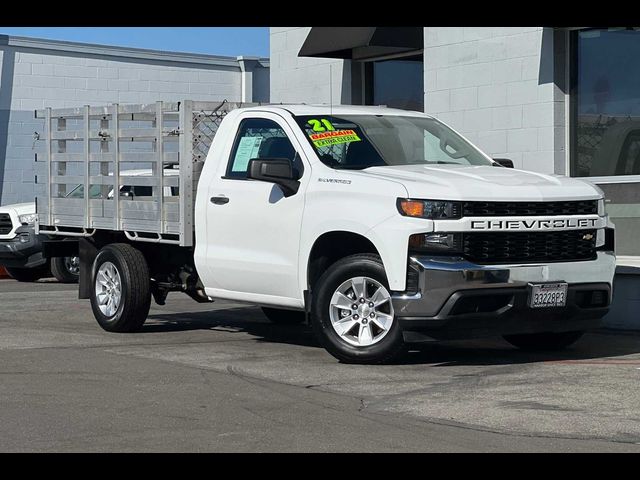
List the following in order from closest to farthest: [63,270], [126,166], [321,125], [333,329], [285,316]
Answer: [333,329] < [321,125] < [285,316] < [126,166] < [63,270]

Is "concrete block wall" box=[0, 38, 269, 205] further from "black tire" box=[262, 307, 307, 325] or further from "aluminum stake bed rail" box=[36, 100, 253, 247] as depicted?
"black tire" box=[262, 307, 307, 325]

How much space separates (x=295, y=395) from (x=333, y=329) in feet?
4.80

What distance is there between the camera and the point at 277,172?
991 centimetres

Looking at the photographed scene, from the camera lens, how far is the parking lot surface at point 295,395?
6.69 m

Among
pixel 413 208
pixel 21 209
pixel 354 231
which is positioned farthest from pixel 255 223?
pixel 21 209

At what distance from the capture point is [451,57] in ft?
49.2

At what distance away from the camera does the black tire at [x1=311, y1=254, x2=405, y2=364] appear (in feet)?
30.6

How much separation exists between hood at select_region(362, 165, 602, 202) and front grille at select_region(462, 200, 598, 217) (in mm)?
45

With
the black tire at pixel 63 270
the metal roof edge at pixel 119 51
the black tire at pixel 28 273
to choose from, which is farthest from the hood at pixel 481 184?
the metal roof edge at pixel 119 51

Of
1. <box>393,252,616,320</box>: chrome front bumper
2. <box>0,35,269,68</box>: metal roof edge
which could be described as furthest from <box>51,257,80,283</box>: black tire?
<box>393,252,616,320</box>: chrome front bumper

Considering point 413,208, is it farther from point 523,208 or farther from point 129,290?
point 129,290

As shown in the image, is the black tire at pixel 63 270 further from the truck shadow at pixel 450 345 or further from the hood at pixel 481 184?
the hood at pixel 481 184

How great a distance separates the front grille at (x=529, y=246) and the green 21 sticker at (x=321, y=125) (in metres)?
1.90
